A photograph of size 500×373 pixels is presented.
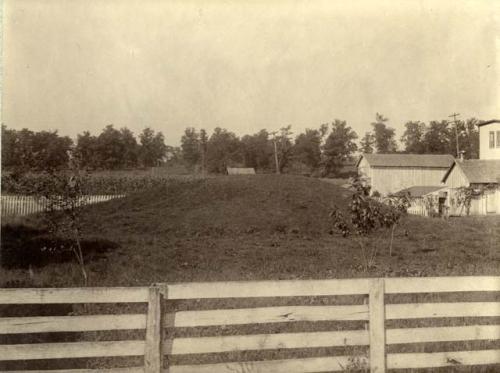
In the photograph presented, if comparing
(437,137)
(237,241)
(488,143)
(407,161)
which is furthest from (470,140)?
(237,241)

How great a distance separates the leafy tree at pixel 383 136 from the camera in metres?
108

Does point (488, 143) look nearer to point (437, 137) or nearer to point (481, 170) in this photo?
point (481, 170)

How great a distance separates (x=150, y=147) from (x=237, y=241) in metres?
67.4

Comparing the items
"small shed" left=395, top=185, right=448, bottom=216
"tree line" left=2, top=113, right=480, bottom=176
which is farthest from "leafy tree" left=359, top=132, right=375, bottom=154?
"small shed" left=395, top=185, right=448, bottom=216

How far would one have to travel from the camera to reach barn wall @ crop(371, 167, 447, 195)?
55.8 meters

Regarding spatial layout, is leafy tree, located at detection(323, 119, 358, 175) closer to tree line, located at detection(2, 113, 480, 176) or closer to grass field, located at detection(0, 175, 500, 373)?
tree line, located at detection(2, 113, 480, 176)

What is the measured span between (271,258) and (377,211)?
5.11 meters

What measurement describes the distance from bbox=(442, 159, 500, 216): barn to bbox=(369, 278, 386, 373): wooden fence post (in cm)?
3849

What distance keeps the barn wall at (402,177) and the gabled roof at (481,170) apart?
47.3 ft

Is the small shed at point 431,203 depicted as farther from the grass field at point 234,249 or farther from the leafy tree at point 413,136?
the leafy tree at point 413,136

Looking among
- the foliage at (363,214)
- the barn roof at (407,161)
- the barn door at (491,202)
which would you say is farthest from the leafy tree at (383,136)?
the foliage at (363,214)

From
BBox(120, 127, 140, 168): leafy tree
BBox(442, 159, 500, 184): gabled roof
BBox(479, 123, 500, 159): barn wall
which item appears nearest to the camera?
BBox(442, 159, 500, 184): gabled roof

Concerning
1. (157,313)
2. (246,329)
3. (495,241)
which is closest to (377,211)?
(246,329)

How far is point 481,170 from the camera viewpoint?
40.0m
